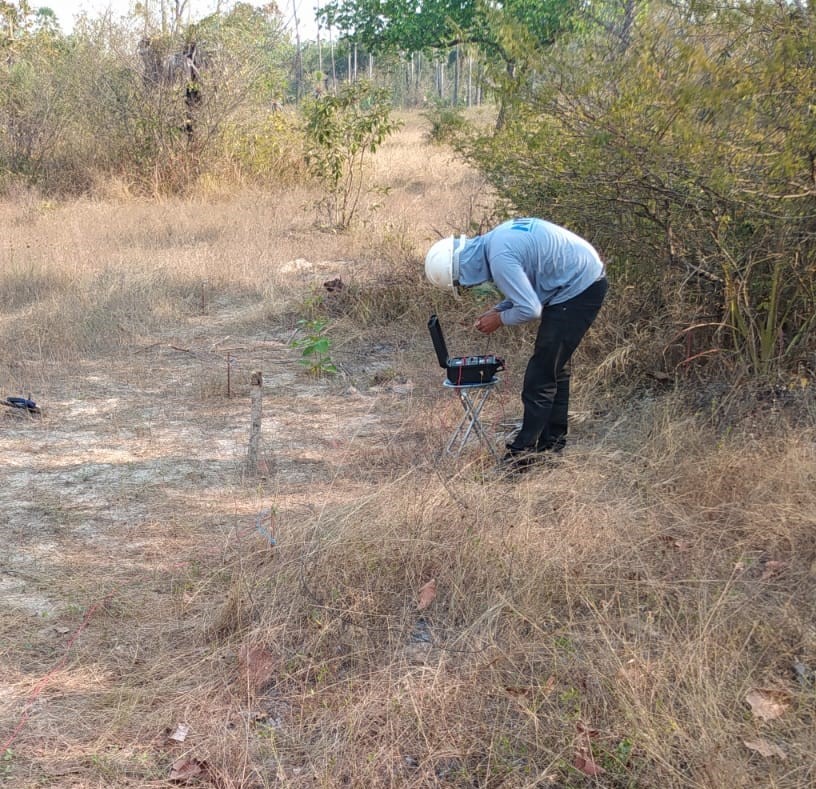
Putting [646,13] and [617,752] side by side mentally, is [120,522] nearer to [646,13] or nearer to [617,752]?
[617,752]

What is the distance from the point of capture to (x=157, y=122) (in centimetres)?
1295

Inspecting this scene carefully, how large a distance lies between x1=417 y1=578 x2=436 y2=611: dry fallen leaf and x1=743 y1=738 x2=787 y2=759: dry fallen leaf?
121 cm

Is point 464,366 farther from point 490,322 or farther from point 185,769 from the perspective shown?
point 185,769

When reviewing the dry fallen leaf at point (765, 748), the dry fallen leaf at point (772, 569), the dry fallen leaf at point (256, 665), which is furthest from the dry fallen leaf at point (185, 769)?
the dry fallen leaf at point (772, 569)

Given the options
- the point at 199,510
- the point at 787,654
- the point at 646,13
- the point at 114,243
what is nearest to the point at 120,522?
the point at 199,510

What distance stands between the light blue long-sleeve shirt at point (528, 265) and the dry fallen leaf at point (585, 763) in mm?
2034

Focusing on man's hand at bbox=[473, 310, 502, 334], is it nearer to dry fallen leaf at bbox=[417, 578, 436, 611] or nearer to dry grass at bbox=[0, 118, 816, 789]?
dry grass at bbox=[0, 118, 816, 789]

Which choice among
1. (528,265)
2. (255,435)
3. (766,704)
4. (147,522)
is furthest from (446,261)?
(766,704)

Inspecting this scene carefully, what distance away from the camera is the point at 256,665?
9.71ft

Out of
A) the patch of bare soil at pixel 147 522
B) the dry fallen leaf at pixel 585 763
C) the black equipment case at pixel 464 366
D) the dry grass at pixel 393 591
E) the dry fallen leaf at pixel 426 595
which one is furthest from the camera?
the black equipment case at pixel 464 366

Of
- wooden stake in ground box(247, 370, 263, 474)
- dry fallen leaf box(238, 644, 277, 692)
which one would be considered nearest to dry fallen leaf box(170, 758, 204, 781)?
dry fallen leaf box(238, 644, 277, 692)

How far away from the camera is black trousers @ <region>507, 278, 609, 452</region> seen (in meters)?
4.22

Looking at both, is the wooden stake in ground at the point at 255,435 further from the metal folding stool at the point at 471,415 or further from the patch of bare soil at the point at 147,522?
the metal folding stool at the point at 471,415

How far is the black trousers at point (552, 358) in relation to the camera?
4219mm
